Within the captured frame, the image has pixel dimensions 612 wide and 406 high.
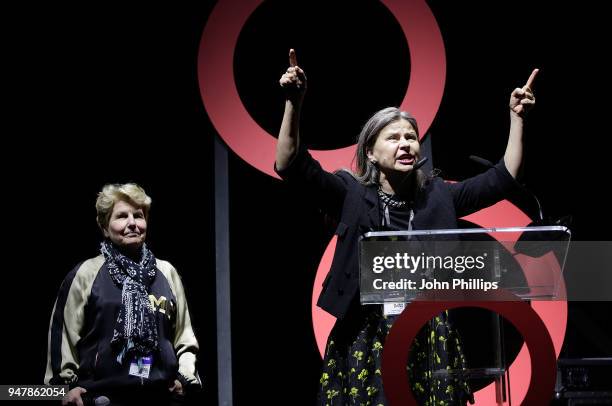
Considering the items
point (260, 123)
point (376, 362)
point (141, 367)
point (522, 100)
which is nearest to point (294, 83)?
point (522, 100)

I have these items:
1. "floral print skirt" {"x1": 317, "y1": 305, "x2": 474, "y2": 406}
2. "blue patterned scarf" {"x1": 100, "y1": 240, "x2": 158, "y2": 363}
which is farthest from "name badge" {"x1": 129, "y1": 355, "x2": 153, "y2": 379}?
"floral print skirt" {"x1": 317, "y1": 305, "x2": 474, "y2": 406}

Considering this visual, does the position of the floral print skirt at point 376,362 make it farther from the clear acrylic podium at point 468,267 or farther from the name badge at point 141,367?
the name badge at point 141,367

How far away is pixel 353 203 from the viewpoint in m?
3.35

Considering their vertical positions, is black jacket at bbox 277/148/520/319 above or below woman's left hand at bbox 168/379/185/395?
above

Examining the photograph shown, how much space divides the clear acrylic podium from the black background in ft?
6.70

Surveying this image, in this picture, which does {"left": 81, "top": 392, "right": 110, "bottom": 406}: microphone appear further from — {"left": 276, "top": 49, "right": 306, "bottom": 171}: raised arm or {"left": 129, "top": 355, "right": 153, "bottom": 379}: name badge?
{"left": 276, "top": 49, "right": 306, "bottom": 171}: raised arm

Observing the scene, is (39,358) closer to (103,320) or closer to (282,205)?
(103,320)

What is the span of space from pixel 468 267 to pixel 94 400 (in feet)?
5.76

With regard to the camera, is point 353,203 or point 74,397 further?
point 74,397

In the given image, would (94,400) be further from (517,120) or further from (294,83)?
(517,120)

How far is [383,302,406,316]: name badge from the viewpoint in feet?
9.65

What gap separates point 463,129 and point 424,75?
1.25 feet

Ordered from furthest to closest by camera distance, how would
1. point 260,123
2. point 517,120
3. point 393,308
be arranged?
point 260,123, point 517,120, point 393,308

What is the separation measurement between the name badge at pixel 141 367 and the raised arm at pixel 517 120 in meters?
1.70
